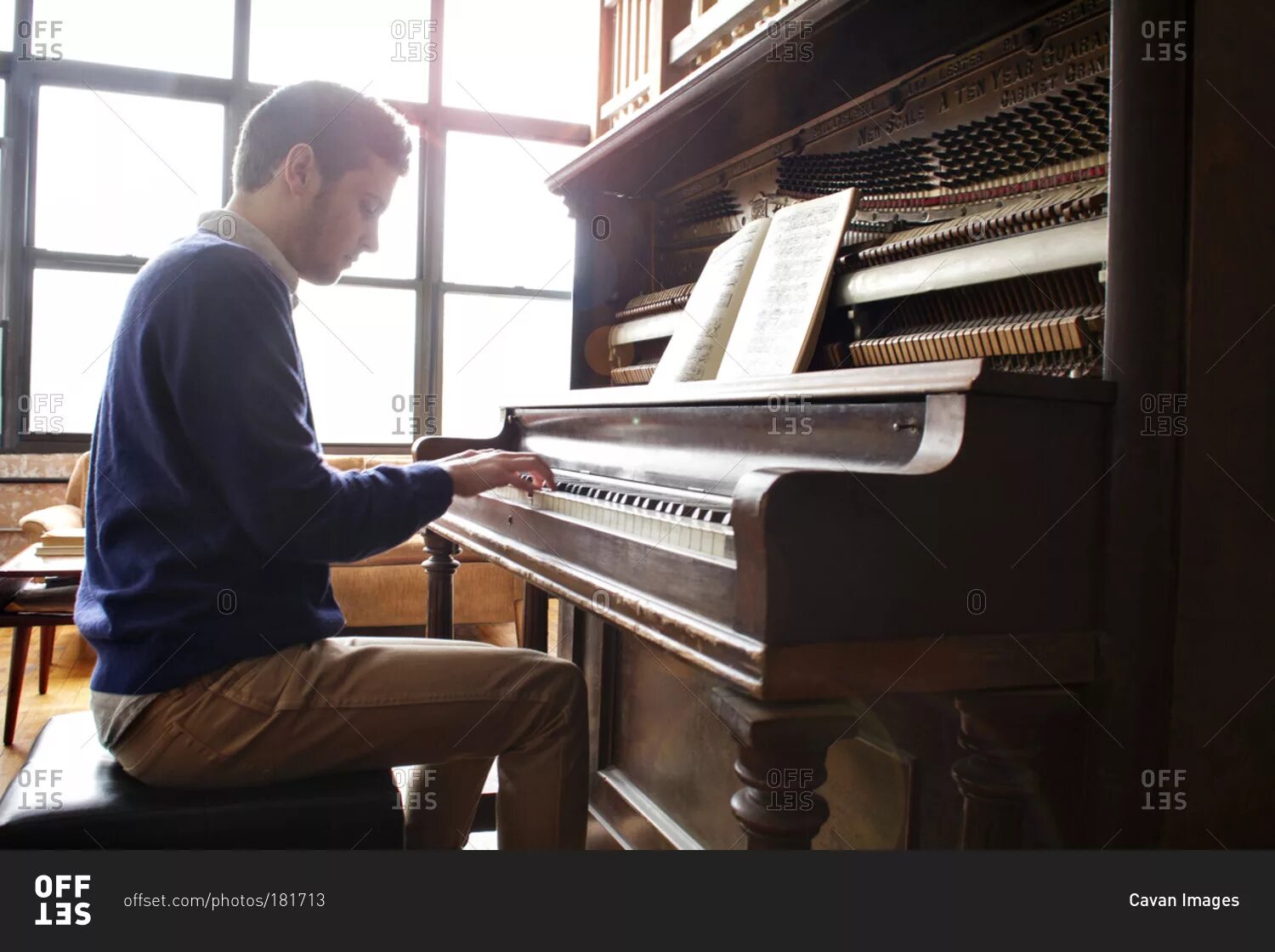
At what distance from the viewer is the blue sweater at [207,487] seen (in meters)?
1.49

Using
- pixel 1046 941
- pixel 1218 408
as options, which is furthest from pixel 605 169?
pixel 1046 941

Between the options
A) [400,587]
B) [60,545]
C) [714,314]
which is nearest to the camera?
[714,314]

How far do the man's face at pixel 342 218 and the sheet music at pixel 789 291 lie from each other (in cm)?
71

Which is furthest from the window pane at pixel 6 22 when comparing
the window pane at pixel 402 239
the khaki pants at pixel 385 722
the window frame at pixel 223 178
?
the khaki pants at pixel 385 722

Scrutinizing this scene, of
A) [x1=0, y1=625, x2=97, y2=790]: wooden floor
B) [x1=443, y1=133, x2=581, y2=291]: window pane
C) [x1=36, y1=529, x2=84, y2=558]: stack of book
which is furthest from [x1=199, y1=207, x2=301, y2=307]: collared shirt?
[x1=443, y1=133, x2=581, y2=291]: window pane

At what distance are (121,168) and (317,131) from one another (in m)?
5.28

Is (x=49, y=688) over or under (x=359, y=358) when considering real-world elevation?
under

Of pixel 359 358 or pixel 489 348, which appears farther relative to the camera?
pixel 489 348

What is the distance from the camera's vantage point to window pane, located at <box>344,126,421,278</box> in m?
6.65

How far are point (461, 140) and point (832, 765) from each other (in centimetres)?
580

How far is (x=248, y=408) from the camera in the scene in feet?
4.87

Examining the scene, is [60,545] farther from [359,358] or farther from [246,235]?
[246,235]

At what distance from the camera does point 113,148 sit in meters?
6.15

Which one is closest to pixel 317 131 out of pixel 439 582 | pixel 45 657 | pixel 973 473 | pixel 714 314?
pixel 714 314
